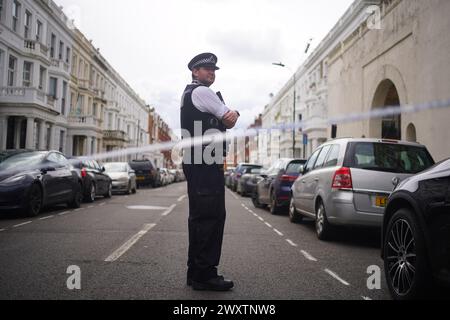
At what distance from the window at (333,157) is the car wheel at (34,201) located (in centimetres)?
651

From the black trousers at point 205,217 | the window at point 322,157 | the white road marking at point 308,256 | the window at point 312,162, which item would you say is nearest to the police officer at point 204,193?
the black trousers at point 205,217

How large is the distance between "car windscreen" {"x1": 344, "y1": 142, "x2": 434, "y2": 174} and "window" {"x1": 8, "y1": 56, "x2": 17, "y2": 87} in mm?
26783

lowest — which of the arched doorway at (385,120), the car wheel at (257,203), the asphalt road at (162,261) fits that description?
the asphalt road at (162,261)

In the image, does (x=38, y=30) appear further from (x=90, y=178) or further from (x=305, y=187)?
(x=305, y=187)

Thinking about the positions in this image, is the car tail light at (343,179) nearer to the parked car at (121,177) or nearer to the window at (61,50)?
the parked car at (121,177)

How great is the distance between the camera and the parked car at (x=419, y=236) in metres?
3.24

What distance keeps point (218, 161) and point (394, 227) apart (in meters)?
1.77

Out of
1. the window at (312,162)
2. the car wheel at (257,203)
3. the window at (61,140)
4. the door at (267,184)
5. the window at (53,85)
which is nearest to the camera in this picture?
the window at (312,162)

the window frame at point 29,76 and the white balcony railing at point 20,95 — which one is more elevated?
the window frame at point 29,76

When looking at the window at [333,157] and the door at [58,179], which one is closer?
the window at [333,157]
